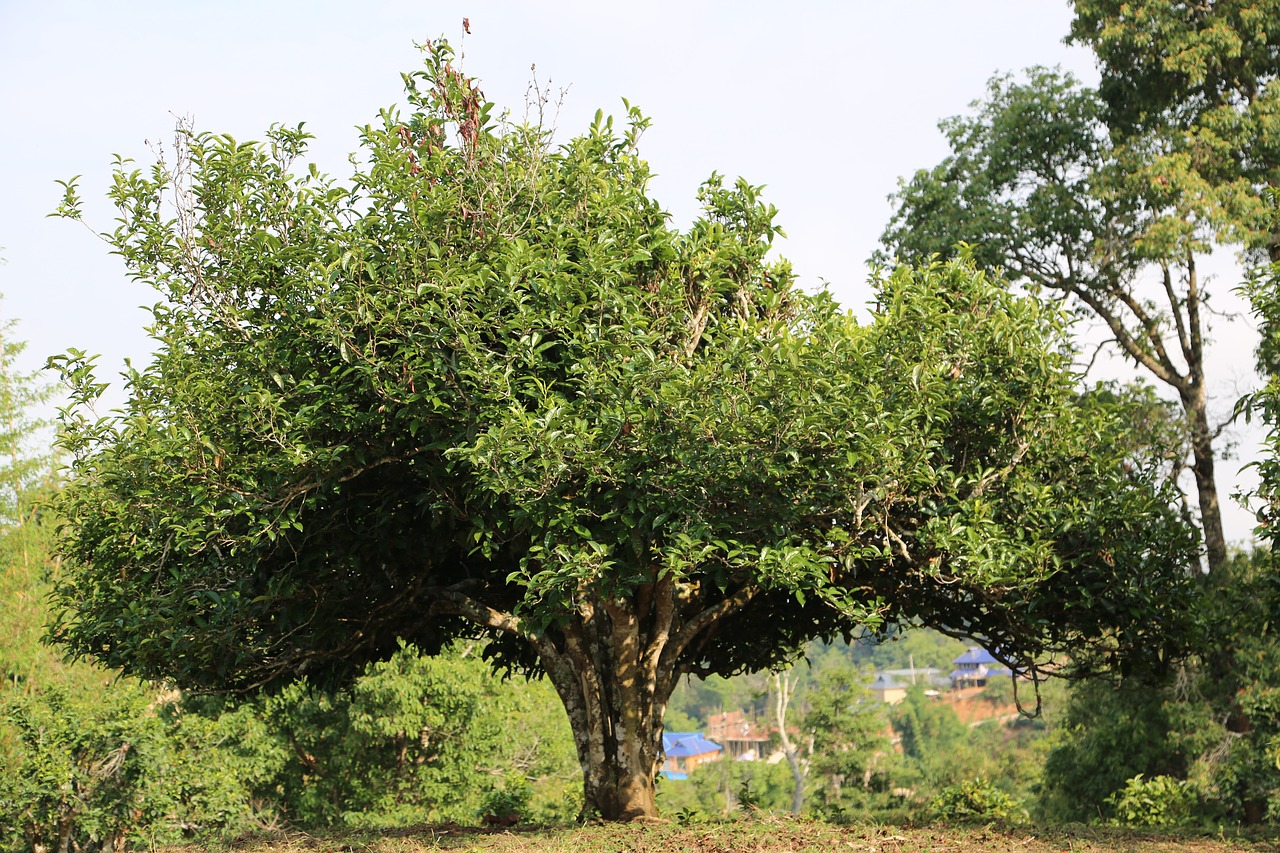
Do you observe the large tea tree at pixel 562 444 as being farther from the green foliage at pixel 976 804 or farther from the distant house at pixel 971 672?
the distant house at pixel 971 672

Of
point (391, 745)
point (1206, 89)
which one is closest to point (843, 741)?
point (391, 745)

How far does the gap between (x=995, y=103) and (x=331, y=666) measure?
57.1 ft

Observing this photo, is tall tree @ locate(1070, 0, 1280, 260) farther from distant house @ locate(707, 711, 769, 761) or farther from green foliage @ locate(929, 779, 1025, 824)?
distant house @ locate(707, 711, 769, 761)

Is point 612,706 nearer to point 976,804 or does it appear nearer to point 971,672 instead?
point 976,804

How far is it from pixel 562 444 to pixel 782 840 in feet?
15.4

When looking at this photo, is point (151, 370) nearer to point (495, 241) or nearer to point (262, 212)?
point (262, 212)

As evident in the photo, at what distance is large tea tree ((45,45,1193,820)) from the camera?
8.58m

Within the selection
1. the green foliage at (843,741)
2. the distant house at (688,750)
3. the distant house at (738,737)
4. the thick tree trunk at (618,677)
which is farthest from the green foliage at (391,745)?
the distant house at (738,737)

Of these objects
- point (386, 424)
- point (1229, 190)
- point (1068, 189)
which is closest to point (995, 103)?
point (1068, 189)

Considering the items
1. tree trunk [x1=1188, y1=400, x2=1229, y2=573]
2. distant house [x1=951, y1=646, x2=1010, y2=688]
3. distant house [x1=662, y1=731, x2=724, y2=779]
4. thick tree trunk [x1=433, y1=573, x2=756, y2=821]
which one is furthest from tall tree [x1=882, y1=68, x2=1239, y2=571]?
distant house [x1=951, y1=646, x2=1010, y2=688]

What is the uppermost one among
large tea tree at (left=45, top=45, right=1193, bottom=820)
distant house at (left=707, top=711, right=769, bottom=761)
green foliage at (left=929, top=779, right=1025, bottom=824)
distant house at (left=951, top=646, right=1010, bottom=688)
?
large tea tree at (left=45, top=45, right=1193, bottom=820)

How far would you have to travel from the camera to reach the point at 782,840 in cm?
1030

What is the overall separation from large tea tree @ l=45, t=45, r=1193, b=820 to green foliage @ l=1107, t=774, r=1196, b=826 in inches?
239

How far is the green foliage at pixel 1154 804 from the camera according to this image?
17.1 metres
